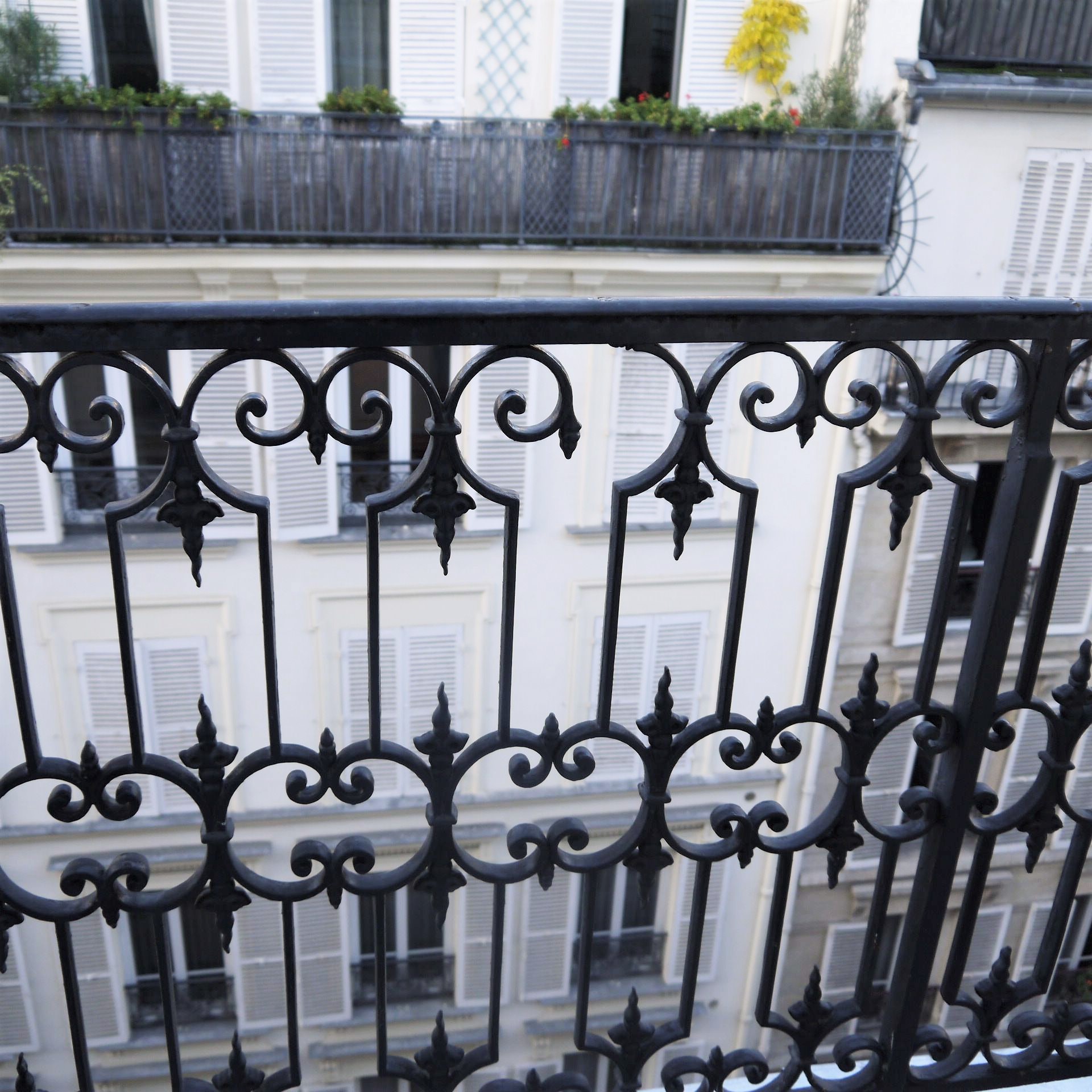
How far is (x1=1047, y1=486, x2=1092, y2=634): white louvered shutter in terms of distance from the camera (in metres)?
8.06

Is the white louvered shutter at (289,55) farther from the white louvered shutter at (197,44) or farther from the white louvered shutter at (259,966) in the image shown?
the white louvered shutter at (259,966)

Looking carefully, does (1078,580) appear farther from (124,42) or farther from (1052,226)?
(124,42)

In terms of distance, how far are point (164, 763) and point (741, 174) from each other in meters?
6.41

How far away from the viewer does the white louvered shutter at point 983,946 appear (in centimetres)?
925

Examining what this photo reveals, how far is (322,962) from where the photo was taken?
8.11 meters

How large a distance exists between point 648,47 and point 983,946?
7.35 m

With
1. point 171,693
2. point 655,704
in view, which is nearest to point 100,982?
point 171,693

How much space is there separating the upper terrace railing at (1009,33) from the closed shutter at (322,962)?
686 cm

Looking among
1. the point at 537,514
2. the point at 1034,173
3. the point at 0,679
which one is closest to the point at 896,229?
the point at 1034,173

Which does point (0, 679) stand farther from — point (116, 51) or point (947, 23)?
point (947, 23)

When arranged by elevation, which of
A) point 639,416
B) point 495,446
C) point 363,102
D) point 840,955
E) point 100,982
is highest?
point 363,102

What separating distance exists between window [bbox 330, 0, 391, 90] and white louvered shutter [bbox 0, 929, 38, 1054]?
5.80m

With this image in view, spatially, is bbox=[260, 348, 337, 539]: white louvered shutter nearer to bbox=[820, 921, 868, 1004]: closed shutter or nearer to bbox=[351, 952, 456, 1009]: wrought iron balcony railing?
bbox=[351, 952, 456, 1009]: wrought iron balcony railing

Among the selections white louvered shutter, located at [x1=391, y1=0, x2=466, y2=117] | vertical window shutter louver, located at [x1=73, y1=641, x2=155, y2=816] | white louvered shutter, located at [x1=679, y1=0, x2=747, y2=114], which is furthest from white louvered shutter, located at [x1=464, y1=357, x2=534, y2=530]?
vertical window shutter louver, located at [x1=73, y1=641, x2=155, y2=816]
